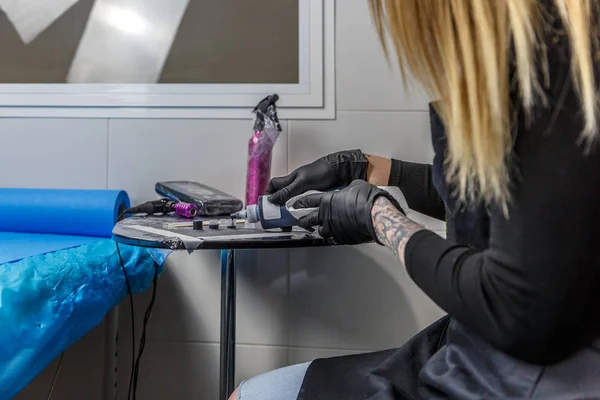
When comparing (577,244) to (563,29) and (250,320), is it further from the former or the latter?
(250,320)

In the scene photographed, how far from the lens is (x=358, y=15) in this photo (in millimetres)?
1114

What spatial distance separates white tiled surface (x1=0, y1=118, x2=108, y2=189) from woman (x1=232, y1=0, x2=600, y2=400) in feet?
2.88

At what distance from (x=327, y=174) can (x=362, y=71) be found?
343mm

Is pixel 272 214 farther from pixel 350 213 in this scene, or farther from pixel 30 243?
pixel 30 243

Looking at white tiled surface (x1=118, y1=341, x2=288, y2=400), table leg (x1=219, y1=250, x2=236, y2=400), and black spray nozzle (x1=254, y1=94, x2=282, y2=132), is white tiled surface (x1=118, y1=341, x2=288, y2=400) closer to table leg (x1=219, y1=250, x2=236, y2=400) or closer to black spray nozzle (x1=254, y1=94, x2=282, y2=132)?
table leg (x1=219, y1=250, x2=236, y2=400)

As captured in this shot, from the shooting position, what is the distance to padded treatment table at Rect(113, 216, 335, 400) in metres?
0.67

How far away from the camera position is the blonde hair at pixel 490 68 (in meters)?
0.42

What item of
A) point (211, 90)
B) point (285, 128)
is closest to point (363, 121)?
point (285, 128)

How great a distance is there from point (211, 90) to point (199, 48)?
0.35 ft

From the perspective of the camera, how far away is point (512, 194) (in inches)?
17.0

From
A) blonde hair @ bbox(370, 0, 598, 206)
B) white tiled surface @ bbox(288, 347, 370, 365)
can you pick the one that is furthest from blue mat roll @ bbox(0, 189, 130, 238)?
blonde hair @ bbox(370, 0, 598, 206)

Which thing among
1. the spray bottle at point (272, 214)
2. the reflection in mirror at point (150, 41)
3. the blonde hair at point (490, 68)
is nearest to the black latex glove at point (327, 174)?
the spray bottle at point (272, 214)

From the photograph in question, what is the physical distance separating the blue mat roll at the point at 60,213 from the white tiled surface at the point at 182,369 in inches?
13.0

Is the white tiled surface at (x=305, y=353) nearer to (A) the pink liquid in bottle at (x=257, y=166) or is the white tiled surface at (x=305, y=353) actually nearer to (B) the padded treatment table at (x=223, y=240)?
(B) the padded treatment table at (x=223, y=240)
